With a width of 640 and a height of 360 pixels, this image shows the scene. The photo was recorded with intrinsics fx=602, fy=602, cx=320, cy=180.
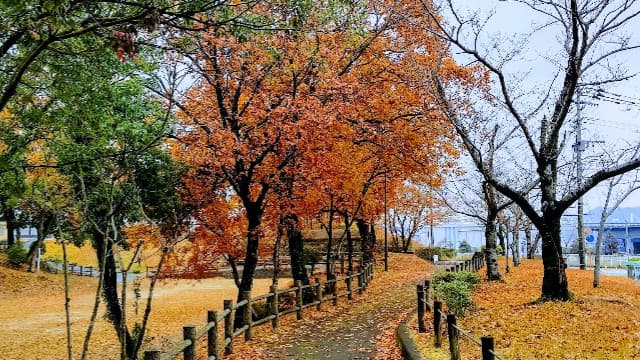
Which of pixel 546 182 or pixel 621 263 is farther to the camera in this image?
pixel 621 263

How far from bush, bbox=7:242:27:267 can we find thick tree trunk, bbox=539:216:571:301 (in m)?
35.6

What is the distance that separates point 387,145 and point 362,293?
6.83 meters

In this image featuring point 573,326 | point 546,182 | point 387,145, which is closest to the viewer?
point 573,326

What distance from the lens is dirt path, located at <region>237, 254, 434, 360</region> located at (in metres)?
11.6

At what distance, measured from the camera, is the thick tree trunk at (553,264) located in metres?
13.3

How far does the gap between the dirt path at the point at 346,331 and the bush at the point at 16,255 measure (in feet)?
86.6

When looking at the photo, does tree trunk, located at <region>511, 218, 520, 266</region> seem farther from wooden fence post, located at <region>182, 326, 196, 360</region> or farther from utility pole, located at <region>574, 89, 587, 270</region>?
wooden fence post, located at <region>182, 326, 196, 360</region>

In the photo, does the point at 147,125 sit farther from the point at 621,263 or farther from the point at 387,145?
the point at 621,263

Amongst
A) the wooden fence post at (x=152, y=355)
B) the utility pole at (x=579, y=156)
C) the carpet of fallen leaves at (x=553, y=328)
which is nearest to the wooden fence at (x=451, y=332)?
the carpet of fallen leaves at (x=553, y=328)

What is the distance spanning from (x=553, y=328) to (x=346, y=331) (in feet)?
17.2

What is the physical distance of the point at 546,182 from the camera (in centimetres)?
1369

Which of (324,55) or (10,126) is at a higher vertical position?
(324,55)

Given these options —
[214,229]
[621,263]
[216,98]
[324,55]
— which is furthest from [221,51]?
[621,263]

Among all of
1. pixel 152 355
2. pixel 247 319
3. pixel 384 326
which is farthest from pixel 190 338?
pixel 384 326
